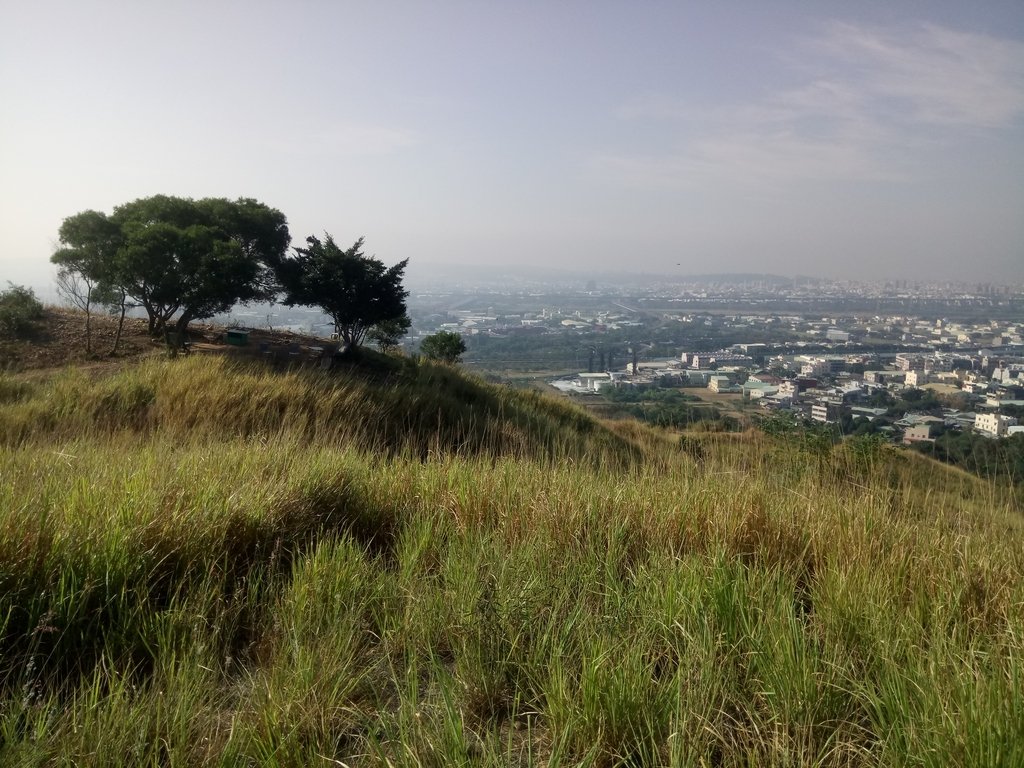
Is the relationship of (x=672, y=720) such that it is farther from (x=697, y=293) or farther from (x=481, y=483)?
(x=697, y=293)

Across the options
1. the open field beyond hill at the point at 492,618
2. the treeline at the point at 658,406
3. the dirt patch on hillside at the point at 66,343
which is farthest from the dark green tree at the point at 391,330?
the open field beyond hill at the point at 492,618

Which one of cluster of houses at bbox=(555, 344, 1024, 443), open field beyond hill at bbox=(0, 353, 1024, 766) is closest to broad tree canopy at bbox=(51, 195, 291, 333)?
cluster of houses at bbox=(555, 344, 1024, 443)

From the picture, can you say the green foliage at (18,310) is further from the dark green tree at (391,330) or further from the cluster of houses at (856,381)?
the cluster of houses at (856,381)

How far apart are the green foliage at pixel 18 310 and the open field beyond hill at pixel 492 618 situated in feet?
41.3

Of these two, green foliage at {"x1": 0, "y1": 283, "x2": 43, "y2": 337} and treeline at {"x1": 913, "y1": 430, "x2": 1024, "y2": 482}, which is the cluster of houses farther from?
green foliage at {"x1": 0, "y1": 283, "x2": 43, "y2": 337}

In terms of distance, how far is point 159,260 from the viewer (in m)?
15.2

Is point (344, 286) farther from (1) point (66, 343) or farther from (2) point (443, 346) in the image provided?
(1) point (66, 343)

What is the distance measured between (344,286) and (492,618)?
2008cm

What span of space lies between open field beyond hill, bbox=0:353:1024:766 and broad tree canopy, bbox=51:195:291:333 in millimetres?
12125

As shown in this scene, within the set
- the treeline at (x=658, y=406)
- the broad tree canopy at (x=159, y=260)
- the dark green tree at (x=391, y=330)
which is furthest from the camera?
the dark green tree at (x=391, y=330)

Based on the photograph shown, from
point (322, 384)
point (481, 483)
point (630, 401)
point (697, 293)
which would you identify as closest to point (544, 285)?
point (697, 293)

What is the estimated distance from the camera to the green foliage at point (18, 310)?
1421 cm

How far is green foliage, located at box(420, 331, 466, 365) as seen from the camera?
84.2ft

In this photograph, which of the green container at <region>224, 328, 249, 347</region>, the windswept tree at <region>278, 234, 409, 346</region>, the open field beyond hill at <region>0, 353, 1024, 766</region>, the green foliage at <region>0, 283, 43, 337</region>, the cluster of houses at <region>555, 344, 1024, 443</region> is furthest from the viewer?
the windswept tree at <region>278, 234, 409, 346</region>
